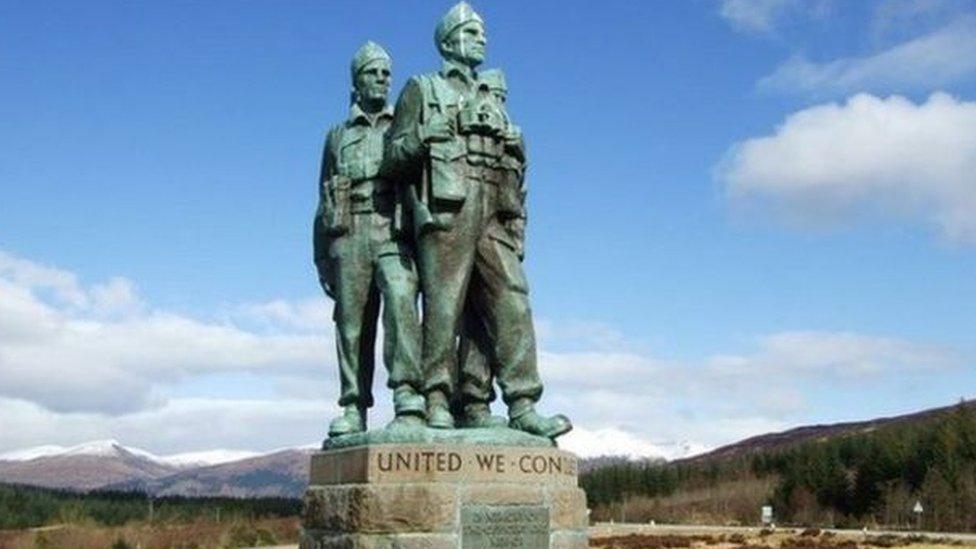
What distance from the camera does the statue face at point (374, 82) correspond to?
11.4 meters

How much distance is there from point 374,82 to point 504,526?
4.16m

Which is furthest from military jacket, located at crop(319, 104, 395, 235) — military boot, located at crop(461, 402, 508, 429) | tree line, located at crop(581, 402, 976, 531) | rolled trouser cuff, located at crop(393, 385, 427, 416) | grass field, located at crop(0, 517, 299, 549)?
tree line, located at crop(581, 402, 976, 531)

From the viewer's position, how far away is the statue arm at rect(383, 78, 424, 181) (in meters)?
10.2

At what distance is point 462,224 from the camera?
1019cm

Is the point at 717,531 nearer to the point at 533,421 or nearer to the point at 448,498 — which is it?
the point at 533,421

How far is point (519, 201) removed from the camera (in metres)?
10.6

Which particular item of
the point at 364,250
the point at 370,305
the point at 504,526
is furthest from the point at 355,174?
the point at 504,526

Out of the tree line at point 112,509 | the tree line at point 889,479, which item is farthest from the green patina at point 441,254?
the tree line at point 112,509

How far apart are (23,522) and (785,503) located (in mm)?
45089

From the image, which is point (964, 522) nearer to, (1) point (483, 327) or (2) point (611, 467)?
(2) point (611, 467)

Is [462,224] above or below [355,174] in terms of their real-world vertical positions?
below

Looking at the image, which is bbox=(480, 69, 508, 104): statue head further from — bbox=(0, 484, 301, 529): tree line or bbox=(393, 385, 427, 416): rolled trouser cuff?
bbox=(0, 484, 301, 529): tree line

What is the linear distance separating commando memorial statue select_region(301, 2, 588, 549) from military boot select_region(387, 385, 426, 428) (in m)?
0.01

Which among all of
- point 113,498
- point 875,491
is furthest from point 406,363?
point 113,498
